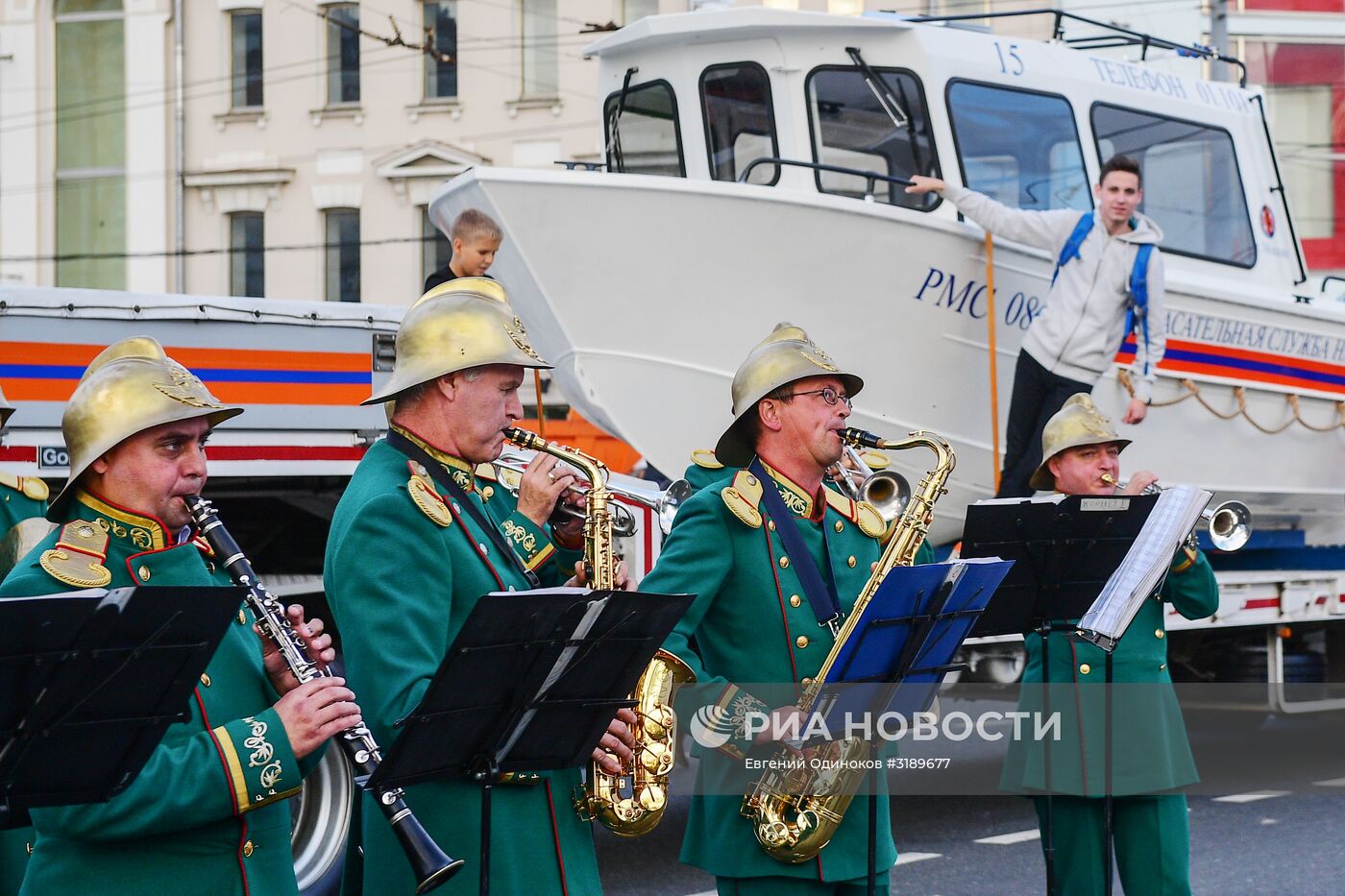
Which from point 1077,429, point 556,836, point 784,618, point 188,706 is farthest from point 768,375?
point 1077,429

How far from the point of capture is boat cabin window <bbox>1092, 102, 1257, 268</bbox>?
1101 cm

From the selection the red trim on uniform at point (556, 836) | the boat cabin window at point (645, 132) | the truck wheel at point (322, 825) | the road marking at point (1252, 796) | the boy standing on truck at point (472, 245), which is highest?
the boat cabin window at point (645, 132)

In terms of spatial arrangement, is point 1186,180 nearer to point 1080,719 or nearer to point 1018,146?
point 1018,146

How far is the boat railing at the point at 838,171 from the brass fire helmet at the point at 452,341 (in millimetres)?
5815

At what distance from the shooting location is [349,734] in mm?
3684

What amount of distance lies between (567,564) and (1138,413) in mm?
5744

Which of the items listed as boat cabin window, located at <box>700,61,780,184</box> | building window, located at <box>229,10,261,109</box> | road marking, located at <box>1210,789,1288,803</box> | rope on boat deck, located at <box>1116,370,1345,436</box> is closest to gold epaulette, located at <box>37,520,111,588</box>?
boat cabin window, located at <box>700,61,780,184</box>

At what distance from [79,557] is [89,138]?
2813cm

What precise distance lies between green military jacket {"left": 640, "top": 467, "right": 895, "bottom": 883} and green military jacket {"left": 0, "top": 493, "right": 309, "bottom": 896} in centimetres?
130

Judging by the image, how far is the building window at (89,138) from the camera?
29953 millimetres

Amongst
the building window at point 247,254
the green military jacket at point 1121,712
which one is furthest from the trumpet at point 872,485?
the building window at point 247,254

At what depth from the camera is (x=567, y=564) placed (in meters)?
4.57

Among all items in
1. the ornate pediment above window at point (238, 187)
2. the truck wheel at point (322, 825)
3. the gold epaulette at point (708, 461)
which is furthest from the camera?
the ornate pediment above window at point (238, 187)

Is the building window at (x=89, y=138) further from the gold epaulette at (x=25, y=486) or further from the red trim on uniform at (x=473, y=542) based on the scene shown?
the red trim on uniform at (x=473, y=542)
